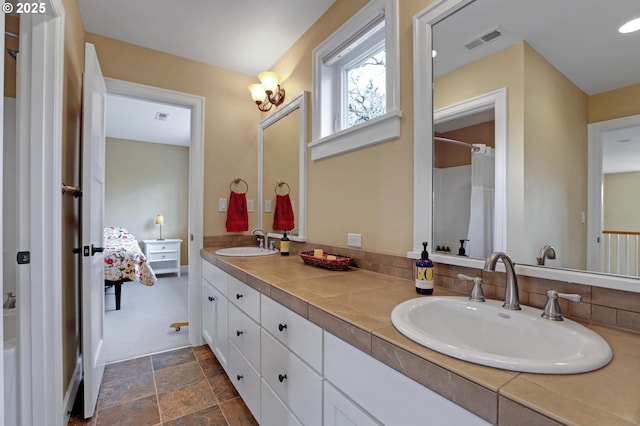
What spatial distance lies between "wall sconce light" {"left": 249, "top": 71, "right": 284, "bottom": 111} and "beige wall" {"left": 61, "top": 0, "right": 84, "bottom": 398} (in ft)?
3.99

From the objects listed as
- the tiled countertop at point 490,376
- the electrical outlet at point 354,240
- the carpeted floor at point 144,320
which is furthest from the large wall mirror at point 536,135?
the carpeted floor at point 144,320

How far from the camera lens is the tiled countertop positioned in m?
0.47

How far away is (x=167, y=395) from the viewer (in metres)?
1.85

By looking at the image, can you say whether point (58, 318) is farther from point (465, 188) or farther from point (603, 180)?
point (603, 180)

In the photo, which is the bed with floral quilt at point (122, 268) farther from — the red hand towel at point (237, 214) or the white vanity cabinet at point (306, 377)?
the white vanity cabinet at point (306, 377)

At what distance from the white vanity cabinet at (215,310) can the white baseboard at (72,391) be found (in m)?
0.80

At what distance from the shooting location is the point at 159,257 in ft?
17.2

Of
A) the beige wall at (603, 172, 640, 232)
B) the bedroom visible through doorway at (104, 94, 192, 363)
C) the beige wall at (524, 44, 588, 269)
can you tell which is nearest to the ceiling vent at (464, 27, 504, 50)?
the beige wall at (524, 44, 588, 269)

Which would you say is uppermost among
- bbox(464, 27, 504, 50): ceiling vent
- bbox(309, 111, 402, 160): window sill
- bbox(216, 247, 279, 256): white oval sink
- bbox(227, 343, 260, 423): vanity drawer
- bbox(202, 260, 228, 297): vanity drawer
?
bbox(464, 27, 504, 50): ceiling vent

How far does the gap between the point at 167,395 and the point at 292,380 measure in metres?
1.22

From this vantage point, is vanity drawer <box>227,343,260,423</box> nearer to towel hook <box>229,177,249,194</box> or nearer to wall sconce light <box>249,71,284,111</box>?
towel hook <box>229,177,249,194</box>

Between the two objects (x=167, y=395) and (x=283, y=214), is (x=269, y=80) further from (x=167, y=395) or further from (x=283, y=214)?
(x=167, y=395)

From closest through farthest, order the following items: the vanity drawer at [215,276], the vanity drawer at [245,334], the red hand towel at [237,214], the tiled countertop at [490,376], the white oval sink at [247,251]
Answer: the tiled countertop at [490,376]
the vanity drawer at [245,334]
the vanity drawer at [215,276]
the white oval sink at [247,251]
the red hand towel at [237,214]

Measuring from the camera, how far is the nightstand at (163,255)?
17.0 ft
